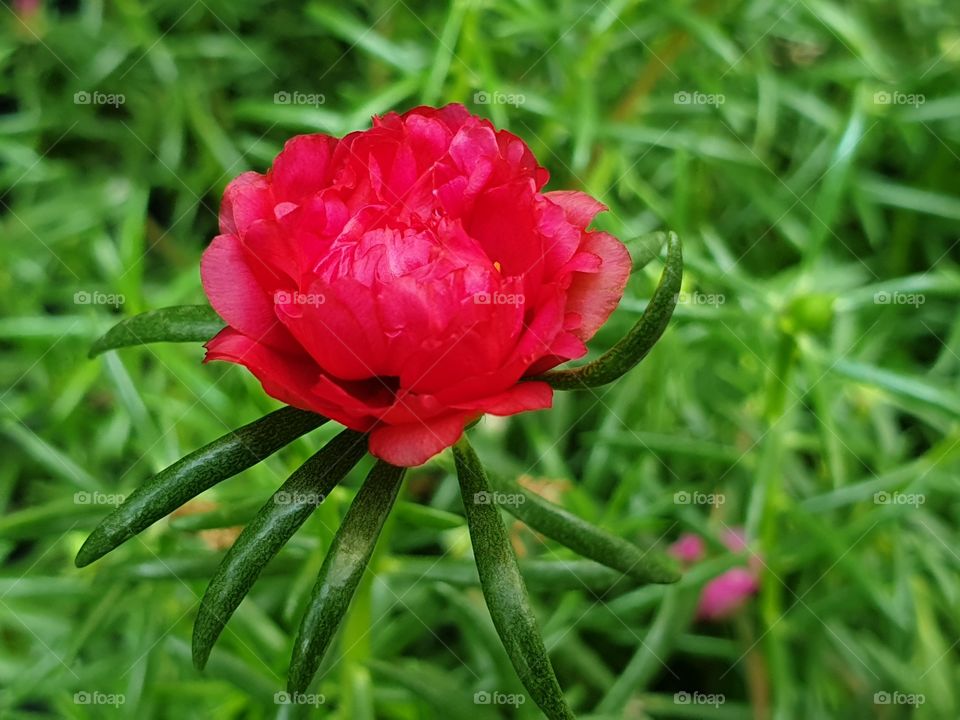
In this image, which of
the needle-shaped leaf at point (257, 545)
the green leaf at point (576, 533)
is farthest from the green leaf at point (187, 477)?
the green leaf at point (576, 533)

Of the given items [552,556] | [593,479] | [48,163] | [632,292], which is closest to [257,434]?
[552,556]

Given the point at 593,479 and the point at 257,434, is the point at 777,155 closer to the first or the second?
the point at 593,479

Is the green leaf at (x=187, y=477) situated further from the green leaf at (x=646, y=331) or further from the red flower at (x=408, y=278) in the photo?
the green leaf at (x=646, y=331)

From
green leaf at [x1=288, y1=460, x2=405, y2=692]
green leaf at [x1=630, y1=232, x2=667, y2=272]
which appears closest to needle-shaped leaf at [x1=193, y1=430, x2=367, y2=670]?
green leaf at [x1=288, y1=460, x2=405, y2=692]

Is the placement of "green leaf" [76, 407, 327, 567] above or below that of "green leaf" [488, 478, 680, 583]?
above

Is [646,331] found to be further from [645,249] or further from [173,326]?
[173,326]

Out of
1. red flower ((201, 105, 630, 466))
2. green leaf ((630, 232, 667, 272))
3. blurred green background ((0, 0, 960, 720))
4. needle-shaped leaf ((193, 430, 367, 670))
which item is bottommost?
blurred green background ((0, 0, 960, 720))

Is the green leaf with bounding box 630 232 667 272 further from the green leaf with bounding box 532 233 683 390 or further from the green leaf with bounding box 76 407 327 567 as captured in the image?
the green leaf with bounding box 76 407 327 567
